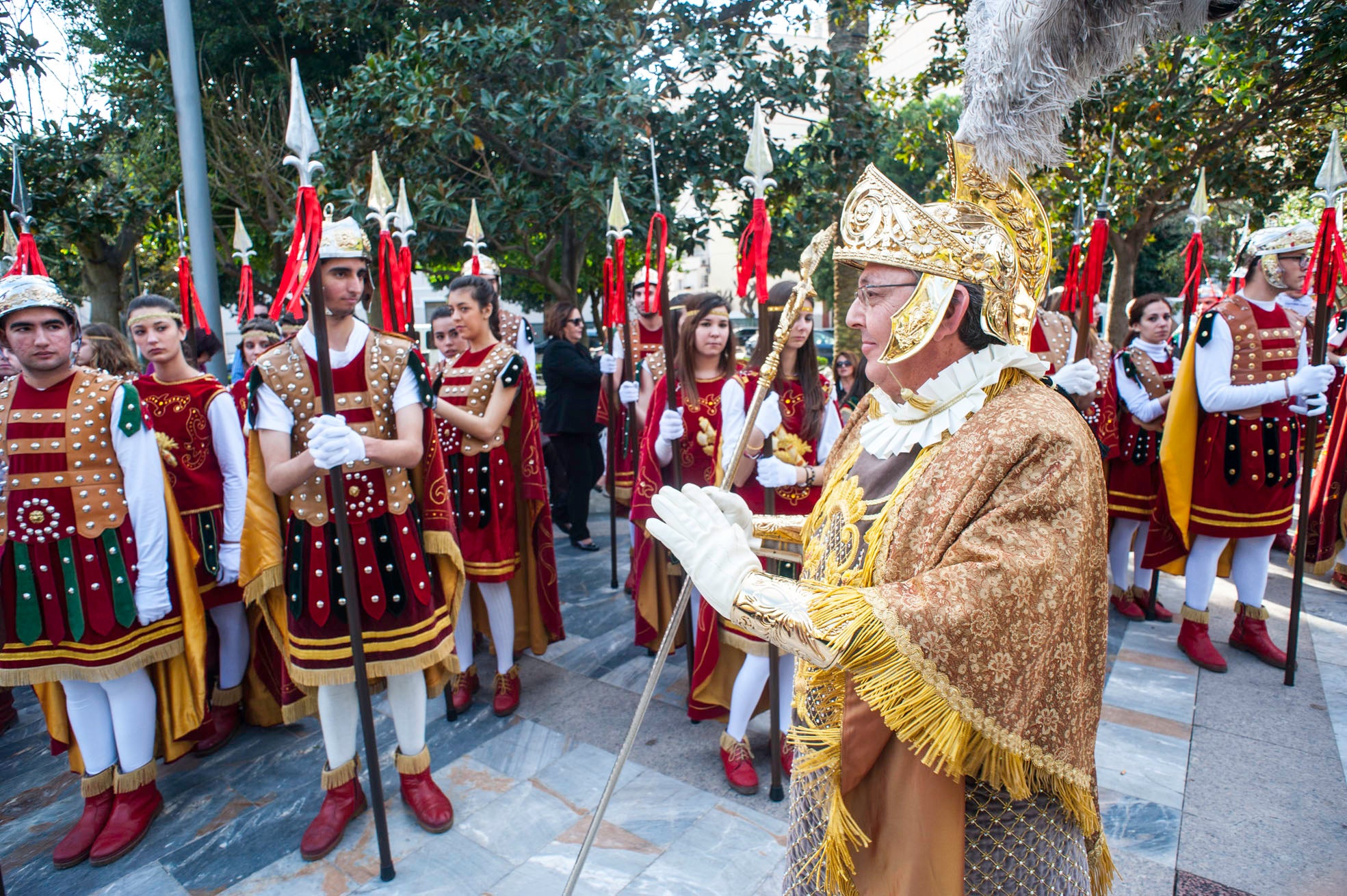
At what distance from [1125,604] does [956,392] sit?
15.6 ft

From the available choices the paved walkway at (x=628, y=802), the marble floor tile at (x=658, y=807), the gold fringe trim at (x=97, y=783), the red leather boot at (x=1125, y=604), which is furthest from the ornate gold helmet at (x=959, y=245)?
the red leather boot at (x=1125, y=604)

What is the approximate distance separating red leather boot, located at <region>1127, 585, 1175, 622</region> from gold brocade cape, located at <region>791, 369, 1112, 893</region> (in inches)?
176

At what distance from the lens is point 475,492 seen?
4.21 meters

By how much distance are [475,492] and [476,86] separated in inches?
176

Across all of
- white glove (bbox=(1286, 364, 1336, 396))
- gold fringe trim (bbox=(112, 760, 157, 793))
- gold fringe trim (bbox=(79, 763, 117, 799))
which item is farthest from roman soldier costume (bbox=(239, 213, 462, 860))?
white glove (bbox=(1286, 364, 1336, 396))

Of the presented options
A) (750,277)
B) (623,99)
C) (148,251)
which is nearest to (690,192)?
Answer: (623,99)

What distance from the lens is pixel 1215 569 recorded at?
457 centimetres

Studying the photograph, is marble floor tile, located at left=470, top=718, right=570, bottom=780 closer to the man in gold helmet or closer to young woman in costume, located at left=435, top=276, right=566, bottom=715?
young woman in costume, located at left=435, top=276, right=566, bottom=715

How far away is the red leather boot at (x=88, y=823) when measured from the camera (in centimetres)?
305

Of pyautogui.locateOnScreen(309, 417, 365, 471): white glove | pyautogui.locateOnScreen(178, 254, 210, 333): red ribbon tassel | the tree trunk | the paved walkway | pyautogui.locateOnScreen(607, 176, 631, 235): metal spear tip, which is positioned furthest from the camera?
the tree trunk

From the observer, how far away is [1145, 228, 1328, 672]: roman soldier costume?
14.1 feet

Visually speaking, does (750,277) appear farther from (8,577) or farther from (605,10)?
(605,10)

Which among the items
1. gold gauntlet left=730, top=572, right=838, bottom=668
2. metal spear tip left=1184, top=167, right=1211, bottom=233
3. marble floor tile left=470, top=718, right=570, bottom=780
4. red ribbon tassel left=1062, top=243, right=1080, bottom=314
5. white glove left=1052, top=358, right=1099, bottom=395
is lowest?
marble floor tile left=470, top=718, right=570, bottom=780

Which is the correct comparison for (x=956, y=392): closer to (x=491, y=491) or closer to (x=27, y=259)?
(x=491, y=491)
